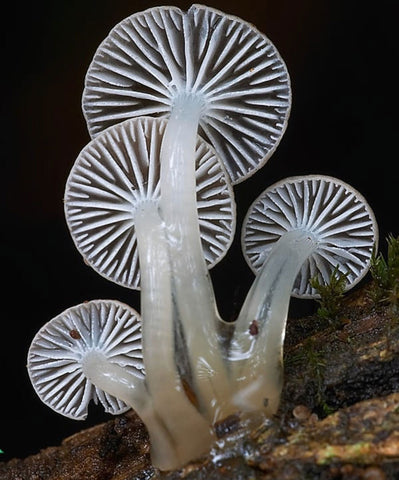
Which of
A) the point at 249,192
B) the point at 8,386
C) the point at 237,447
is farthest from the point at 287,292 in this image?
the point at 8,386

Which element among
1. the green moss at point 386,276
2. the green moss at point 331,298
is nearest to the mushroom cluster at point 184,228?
the green moss at point 331,298

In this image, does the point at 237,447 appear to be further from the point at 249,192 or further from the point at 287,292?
the point at 249,192

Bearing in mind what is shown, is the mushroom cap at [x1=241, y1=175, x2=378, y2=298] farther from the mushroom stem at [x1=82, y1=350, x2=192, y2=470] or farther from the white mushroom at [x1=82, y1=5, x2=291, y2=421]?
the mushroom stem at [x1=82, y1=350, x2=192, y2=470]

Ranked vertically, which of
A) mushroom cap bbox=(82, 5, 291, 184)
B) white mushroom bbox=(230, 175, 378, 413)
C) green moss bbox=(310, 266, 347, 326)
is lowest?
green moss bbox=(310, 266, 347, 326)

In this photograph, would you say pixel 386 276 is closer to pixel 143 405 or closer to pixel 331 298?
pixel 331 298

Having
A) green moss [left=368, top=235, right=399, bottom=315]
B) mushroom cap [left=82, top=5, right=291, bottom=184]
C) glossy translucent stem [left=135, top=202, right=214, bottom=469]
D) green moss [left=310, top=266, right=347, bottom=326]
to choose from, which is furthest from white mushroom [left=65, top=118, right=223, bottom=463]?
green moss [left=368, top=235, right=399, bottom=315]

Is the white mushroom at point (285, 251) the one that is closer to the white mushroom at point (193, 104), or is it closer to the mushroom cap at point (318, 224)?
the mushroom cap at point (318, 224)
